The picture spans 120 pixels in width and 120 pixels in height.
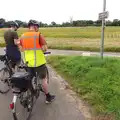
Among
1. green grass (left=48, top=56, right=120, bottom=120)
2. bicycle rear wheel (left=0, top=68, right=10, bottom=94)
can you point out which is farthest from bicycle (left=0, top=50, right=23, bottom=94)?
green grass (left=48, top=56, right=120, bottom=120)

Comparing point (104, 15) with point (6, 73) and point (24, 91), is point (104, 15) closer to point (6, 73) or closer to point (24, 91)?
point (6, 73)

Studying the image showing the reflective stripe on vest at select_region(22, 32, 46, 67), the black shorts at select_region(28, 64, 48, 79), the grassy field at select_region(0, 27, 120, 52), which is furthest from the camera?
the grassy field at select_region(0, 27, 120, 52)

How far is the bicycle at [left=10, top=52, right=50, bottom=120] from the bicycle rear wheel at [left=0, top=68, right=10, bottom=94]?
158cm

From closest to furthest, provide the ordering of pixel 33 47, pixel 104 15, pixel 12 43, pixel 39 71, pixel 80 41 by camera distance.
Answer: pixel 33 47, pixel 39 71, pixel 12 43, pixel 104 15, pixel 80 41

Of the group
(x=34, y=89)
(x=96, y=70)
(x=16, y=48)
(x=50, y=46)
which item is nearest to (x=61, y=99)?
(x=34, y=89)

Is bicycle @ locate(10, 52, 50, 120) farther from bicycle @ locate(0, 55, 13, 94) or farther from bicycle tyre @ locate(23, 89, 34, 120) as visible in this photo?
bicycle @ locate(0, 55, 13, 94)

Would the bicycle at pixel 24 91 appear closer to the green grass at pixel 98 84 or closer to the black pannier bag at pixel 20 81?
the black pannier bag at pixel 20 81

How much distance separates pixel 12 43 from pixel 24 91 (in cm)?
220

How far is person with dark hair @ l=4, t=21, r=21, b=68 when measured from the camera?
21.6 feet

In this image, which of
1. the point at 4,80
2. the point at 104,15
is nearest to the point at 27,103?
the point at 4,80

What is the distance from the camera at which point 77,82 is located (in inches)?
303

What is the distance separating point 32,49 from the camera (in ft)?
17.5

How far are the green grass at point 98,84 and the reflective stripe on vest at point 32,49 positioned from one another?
4.85 feet

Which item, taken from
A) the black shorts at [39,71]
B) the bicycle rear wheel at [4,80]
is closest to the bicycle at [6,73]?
the bicycle rear wheel at [4,80]
